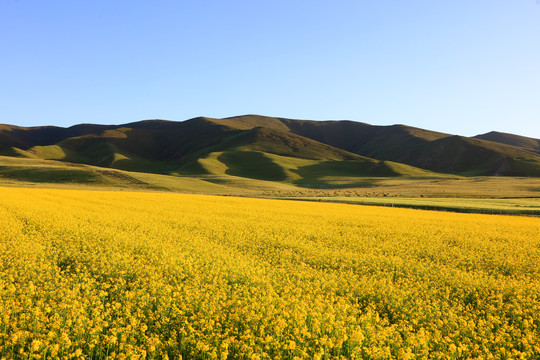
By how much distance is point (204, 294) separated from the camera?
751 centimetres

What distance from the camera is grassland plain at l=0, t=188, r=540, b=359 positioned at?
5488mm

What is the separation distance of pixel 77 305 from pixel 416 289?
298 inches

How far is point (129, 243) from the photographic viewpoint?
1241 centimetres

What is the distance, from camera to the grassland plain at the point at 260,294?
5.49m

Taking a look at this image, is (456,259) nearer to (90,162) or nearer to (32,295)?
(32,295)

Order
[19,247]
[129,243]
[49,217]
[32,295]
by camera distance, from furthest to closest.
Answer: [49,217] < [129,243] < [19,247] < [32,295]

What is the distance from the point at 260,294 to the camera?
26.1 ft

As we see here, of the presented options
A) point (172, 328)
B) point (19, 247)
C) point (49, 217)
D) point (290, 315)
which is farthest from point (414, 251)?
point (49, 217)

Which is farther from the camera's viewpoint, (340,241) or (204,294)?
(340,241)

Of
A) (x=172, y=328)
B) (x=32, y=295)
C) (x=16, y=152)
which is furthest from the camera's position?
(x=16, y=152)

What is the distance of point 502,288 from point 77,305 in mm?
9933

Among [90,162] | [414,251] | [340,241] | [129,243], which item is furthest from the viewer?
[90,162]

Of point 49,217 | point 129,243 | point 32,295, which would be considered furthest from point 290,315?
point 49,217

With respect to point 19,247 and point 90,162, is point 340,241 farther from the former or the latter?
point 90,162
